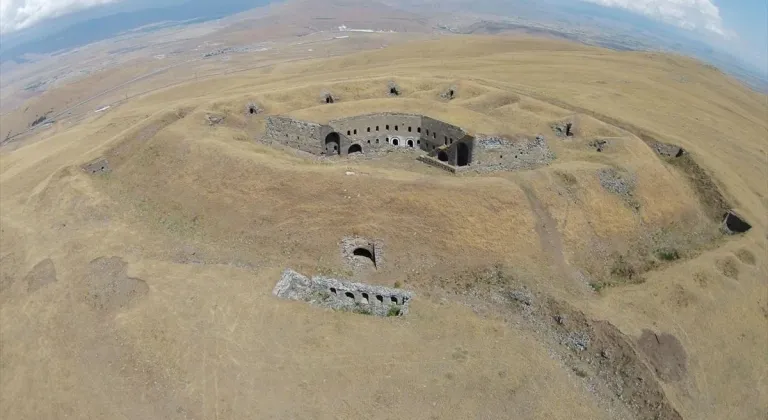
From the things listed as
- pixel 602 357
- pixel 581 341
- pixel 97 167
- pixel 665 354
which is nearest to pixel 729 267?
pixel 665 354

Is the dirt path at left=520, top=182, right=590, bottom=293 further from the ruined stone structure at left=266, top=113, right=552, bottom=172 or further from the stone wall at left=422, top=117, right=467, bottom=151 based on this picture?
the stone wall at left=422, top=117, right=467, bottom=151

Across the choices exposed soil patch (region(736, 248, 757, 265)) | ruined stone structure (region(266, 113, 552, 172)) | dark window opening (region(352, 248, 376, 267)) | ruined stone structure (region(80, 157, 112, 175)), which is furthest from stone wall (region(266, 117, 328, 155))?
exposed soil patch (region(736, 248, 757, 265))

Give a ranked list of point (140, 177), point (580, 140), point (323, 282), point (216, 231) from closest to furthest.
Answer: point (323, 282) < point (216, 231) < point (140, 177) < point (580, 140)

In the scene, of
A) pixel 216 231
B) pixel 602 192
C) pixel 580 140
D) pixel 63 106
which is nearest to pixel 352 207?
pixel 216 231

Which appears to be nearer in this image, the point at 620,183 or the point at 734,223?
the point at 734,223

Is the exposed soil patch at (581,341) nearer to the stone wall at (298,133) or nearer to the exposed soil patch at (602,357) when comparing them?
the exposed soil patch at (602,357)

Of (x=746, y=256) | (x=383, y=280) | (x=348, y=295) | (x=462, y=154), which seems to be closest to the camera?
(x=348, y=295)

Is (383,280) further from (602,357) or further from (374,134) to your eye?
(374,134)

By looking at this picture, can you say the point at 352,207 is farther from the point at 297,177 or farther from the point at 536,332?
the point at 536,332
